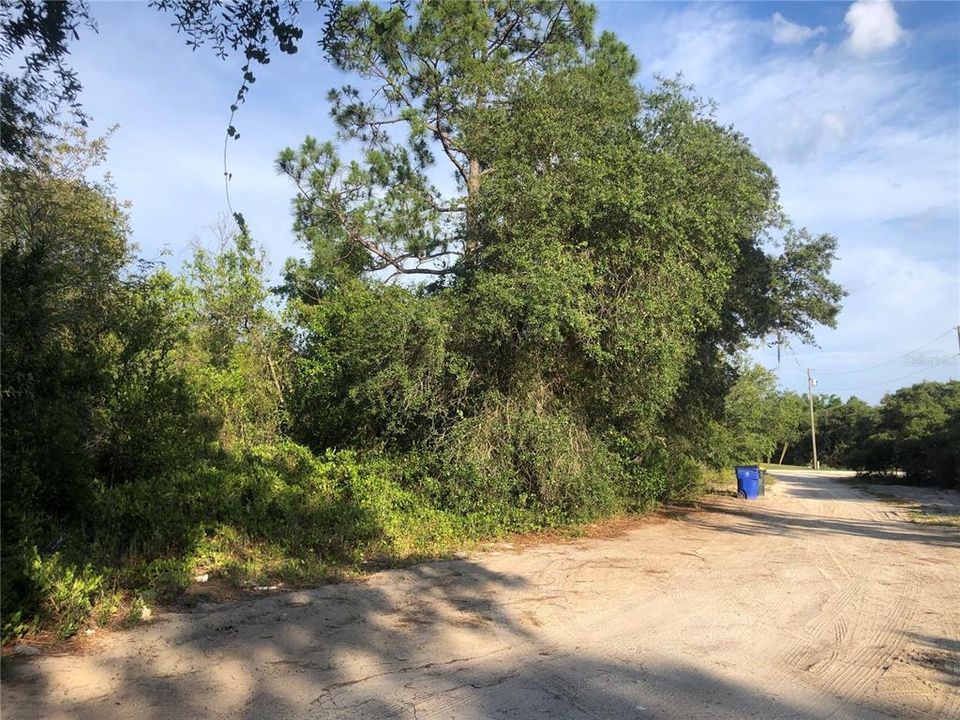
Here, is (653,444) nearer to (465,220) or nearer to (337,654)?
(465,220)

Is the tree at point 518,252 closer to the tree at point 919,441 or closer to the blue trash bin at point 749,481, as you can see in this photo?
the blue trash bin at point 749,481

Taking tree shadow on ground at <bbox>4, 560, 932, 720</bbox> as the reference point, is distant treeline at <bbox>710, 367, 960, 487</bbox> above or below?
above

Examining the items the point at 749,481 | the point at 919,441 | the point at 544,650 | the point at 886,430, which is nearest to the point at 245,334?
the point at 544,650

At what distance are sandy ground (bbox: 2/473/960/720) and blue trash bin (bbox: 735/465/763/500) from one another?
1407 centimetres

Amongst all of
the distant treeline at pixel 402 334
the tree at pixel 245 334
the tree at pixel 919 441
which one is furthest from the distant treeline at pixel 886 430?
the tree at pixel 245 334

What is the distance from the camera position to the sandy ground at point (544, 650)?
14.2 feet

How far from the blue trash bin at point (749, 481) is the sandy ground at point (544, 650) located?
14.1m

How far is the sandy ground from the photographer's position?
434cm

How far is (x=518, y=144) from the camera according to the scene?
40.8ft

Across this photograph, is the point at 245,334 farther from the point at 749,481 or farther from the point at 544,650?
the point at 749,481

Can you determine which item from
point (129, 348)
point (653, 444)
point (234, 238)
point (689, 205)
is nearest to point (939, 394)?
point (653, 444)

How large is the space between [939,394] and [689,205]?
3787 cm

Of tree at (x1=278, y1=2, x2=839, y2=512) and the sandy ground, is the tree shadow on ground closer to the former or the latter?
the sandy ground

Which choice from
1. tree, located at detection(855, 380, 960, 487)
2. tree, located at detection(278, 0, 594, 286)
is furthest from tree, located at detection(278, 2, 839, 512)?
tree, located at detection(855, 380, 960, 487)
